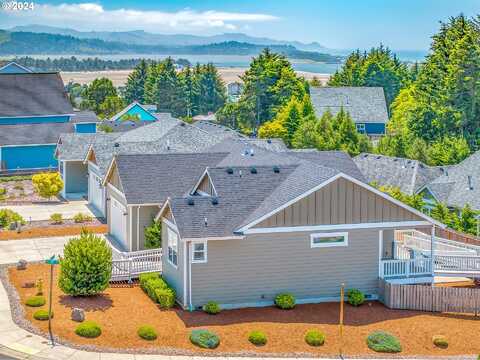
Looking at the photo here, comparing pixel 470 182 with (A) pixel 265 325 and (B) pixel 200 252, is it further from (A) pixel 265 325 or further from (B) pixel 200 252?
(A) pixel 265 325

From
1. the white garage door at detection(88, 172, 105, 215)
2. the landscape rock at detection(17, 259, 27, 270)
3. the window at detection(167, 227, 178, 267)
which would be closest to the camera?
Answer: the window at detection(167, 227, 178, 267)

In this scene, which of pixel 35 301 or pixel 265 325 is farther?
pixel 35 301

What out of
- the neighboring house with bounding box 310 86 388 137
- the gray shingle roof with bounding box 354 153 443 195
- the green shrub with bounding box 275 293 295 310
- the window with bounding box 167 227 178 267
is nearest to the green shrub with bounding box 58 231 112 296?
the window with bounding box 167 227 178 267

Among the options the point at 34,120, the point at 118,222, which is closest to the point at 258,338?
the point at 118,222

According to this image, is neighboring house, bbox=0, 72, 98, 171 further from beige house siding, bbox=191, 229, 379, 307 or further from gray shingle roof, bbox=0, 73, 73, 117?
beige house siding, bbox=191, 229, 379, 307

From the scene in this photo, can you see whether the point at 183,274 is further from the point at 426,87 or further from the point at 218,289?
the point at 426,87

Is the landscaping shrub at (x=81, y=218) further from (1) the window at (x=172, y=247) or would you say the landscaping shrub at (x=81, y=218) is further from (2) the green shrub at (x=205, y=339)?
(2) the green shrub at (x=205, y=339)

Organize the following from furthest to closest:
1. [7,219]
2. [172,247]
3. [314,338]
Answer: [7,219] → [172,247] → [314,338]
